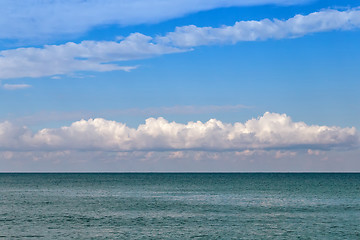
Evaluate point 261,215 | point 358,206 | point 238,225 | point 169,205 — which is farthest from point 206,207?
point 358,206

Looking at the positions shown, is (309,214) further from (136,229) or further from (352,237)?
(136,229)

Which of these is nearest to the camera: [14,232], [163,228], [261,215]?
[14,232]

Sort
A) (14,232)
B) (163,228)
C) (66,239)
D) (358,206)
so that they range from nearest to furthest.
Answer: (66,239), (14,232), (163,228), (358,206)

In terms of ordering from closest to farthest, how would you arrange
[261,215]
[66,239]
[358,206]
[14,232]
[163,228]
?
[66,239] < [14,232] < [163,228] < [261,215] < [358,206]

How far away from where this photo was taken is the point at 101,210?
87562mm

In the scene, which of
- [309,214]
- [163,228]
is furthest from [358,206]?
[163,228]

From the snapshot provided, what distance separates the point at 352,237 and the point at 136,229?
28.2m

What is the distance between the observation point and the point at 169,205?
318 ft

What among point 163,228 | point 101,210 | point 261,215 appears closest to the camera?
point 163,228

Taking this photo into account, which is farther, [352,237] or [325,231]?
[325,231]

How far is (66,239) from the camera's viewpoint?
5638 cm

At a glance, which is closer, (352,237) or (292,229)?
(352,237)

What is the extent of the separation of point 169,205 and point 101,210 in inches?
618

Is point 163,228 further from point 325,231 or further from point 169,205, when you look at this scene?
point 169,205
